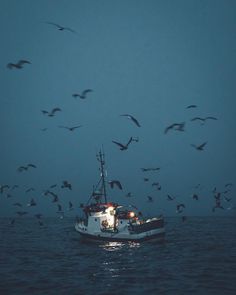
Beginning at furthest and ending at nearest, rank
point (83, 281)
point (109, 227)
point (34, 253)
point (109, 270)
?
point (109, 227), point (34, 253), point (109, 270), point (83, 281)

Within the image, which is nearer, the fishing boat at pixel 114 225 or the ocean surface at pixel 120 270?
the ocean surface at pixel 120 270

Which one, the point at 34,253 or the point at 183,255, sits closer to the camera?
the point at 183,255

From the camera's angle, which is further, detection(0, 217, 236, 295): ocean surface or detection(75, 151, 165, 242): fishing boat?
detection(75, 151, 165, 242): fishing boat

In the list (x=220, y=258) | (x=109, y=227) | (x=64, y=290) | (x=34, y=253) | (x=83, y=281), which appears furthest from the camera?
(x=109, y=227)

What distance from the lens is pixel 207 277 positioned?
30859 millimetres

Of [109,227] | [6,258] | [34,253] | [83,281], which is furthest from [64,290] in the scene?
[109,227]

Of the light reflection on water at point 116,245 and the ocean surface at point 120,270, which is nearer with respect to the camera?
the ocean surface at point 120,270

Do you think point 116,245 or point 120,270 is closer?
point 120,270

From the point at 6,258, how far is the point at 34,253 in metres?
5.39

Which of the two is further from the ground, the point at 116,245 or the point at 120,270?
the point at 116,245

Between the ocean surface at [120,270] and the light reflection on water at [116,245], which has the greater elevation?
the light reflection on water at [116,245]

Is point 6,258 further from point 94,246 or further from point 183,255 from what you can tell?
point 183,255

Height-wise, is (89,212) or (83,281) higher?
(89,212)

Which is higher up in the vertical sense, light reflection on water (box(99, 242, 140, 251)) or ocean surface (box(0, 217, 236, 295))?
light reflection on water (box(99, 242, 140, 251))
